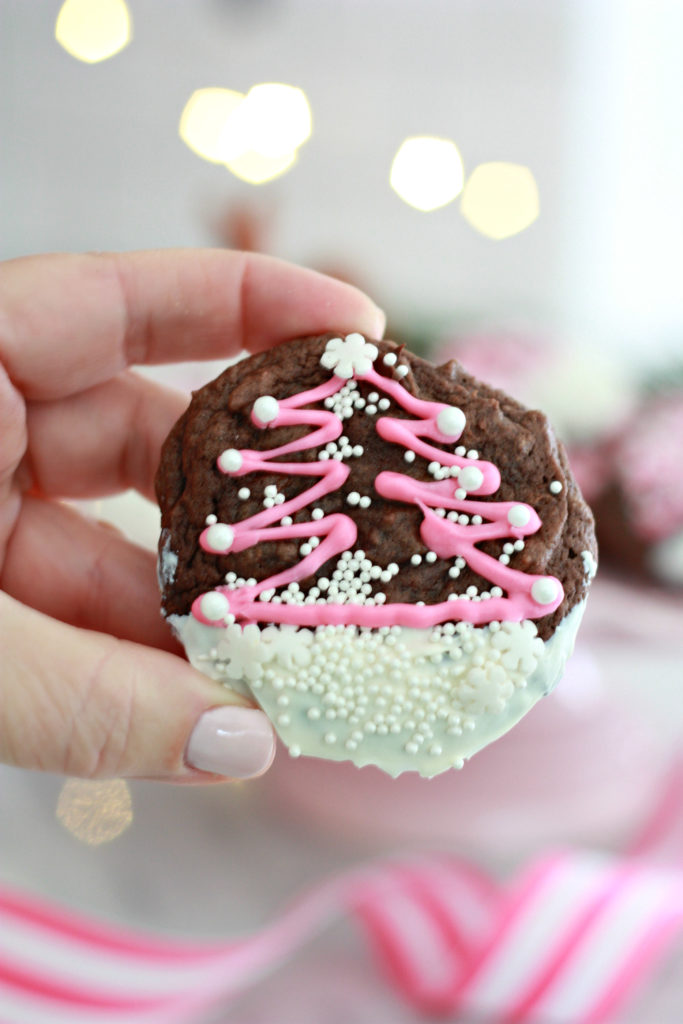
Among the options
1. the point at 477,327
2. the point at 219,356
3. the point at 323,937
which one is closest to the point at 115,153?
the point at 477,327

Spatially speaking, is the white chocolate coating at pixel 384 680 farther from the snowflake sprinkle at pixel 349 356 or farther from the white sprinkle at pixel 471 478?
the snowflake sprinkle at pixel 349 356

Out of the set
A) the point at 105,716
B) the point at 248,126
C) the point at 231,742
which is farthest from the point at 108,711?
the point at 248,126

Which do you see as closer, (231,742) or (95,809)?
(231,742)

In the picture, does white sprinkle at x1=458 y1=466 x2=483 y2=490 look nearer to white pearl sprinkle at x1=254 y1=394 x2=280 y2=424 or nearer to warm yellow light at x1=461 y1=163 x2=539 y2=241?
white pearl sprinkle at x1=254 y1=394 x2=280 y2=424

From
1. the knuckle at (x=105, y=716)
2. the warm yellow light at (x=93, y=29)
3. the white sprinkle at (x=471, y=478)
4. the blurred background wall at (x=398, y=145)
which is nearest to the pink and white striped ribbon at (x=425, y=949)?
the knuckle at (x=105, y=716)

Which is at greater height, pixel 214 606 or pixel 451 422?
pixel 451 422

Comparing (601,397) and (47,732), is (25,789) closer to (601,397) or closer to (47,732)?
(47,732)

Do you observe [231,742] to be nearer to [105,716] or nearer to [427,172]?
[105,716]
